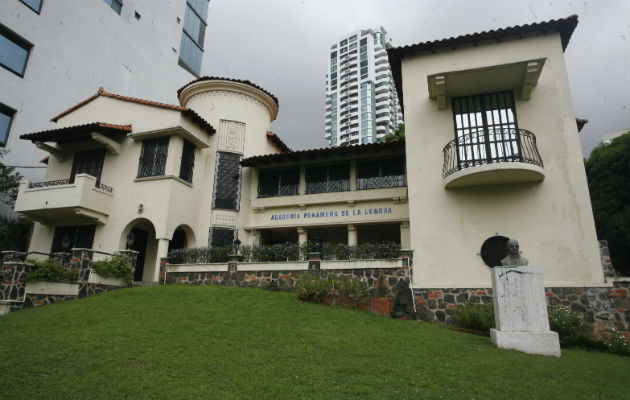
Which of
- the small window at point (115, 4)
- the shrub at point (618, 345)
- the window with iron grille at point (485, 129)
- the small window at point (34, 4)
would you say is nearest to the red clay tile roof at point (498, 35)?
the window with iron grille at point (485, 129)

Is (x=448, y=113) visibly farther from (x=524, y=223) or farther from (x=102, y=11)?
(x=102, y=11)

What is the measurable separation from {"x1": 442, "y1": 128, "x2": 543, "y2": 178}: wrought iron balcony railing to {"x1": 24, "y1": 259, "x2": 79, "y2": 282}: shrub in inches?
503

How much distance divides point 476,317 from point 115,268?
11.8 metres

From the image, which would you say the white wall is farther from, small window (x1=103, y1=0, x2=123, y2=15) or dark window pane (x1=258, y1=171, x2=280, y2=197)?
small window (x1=103, y1=0, x2=123, y2=15)

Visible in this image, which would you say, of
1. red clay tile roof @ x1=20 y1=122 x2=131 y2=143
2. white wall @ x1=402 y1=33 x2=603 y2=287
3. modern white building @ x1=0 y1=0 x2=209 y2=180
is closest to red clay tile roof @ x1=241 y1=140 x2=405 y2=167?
white wall @ x1=402 y1=33 x2=603 y2=287

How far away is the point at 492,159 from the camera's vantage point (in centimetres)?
1230

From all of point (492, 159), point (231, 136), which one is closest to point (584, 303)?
point (492, 159)

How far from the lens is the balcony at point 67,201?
1538 centimetres

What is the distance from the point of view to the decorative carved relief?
18234 millimetres

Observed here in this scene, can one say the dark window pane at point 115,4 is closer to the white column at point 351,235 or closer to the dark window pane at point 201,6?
the dark window pane at point 201,6

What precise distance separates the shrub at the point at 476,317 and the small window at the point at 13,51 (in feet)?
73.6

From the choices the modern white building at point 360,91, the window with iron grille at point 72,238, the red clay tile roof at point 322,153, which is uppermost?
the modern white building at point 360,91

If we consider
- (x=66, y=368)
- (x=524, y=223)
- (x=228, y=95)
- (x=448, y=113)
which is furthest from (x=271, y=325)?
(x=228, y=95)

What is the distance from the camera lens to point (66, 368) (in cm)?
580
